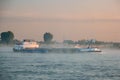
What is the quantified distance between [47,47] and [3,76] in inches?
819

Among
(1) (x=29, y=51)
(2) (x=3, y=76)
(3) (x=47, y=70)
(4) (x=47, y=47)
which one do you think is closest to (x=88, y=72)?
(3) (x=47, y=70)

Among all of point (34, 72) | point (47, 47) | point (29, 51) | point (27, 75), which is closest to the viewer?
point (27, 75)

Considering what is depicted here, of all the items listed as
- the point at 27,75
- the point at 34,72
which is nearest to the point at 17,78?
the point at 27,75

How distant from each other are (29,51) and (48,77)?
1848 centimetres

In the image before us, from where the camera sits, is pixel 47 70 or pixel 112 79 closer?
pixel 112 79

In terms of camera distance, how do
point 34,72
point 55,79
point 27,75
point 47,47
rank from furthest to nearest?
point 47,47, point 34,72, point 27,75, point 55,79

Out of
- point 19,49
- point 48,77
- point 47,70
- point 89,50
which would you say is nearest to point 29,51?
point 19,49

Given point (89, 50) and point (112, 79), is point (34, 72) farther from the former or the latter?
point (89, 50)

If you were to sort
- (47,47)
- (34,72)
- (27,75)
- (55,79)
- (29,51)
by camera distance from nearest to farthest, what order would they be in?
(55,79)
(27,75)
(34,72)
(29,51)
(47,47)

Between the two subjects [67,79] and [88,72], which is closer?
[67,79]

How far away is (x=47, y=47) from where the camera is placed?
33562 mm

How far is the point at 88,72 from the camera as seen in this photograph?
43.1 ft

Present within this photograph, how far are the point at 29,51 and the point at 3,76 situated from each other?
58.2 feet

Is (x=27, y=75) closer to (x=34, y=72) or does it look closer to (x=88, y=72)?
(x=34, y=72)
